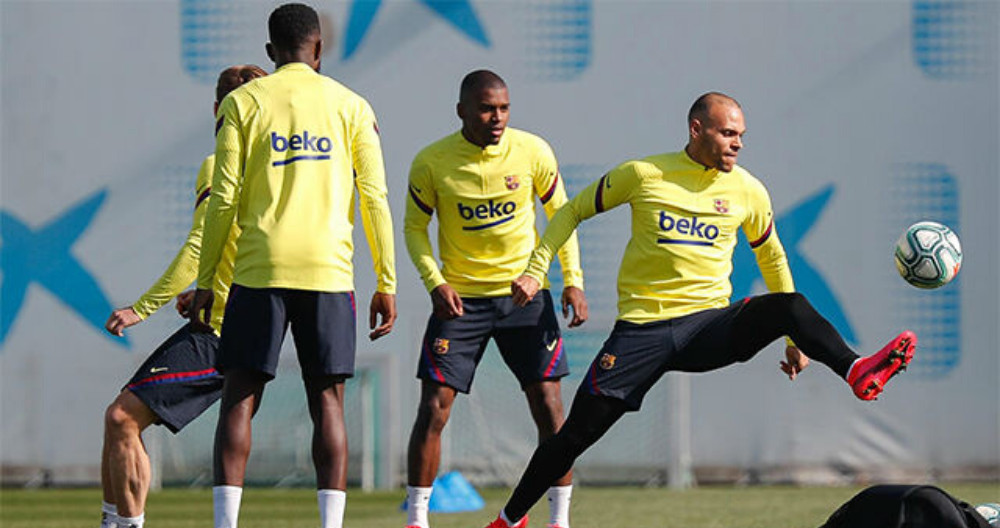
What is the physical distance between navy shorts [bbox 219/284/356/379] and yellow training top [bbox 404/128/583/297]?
69.3 inches

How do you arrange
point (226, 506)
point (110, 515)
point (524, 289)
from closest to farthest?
point (226, 506), point (110, 515), point (524, 289)

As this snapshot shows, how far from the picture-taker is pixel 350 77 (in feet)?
40.5

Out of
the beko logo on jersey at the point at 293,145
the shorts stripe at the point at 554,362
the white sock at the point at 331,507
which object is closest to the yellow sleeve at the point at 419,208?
the shorts stripe at the point at 554,362

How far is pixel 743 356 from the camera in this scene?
6.08 metres

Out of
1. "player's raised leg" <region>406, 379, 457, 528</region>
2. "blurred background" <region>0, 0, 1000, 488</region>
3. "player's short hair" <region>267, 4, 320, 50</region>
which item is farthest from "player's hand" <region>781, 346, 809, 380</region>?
"blurred background" <region>0, 0, 1000, 488</region>

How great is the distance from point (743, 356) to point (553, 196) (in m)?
1.39

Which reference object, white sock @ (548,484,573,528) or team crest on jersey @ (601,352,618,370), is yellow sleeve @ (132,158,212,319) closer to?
team crest on jersey @ (601,352,618,370)

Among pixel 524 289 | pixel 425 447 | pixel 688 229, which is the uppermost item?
pixel 688 229

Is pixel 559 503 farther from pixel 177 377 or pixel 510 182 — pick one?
Answer: pixel 177 377

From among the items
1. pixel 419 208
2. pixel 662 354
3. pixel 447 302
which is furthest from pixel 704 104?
pixel 419 208

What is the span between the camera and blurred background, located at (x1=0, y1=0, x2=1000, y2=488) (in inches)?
476

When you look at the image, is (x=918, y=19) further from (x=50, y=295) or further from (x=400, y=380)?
(x=50, y=295)

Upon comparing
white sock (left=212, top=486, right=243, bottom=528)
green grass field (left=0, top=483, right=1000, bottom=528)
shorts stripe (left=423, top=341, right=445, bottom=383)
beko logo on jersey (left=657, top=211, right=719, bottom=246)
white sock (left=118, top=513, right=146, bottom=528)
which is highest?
beko logo on jersey (left=657, top=211, right=719, bottom=246)

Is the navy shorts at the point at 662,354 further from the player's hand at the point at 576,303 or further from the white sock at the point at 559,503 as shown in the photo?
the white sock at the point at 559,503
